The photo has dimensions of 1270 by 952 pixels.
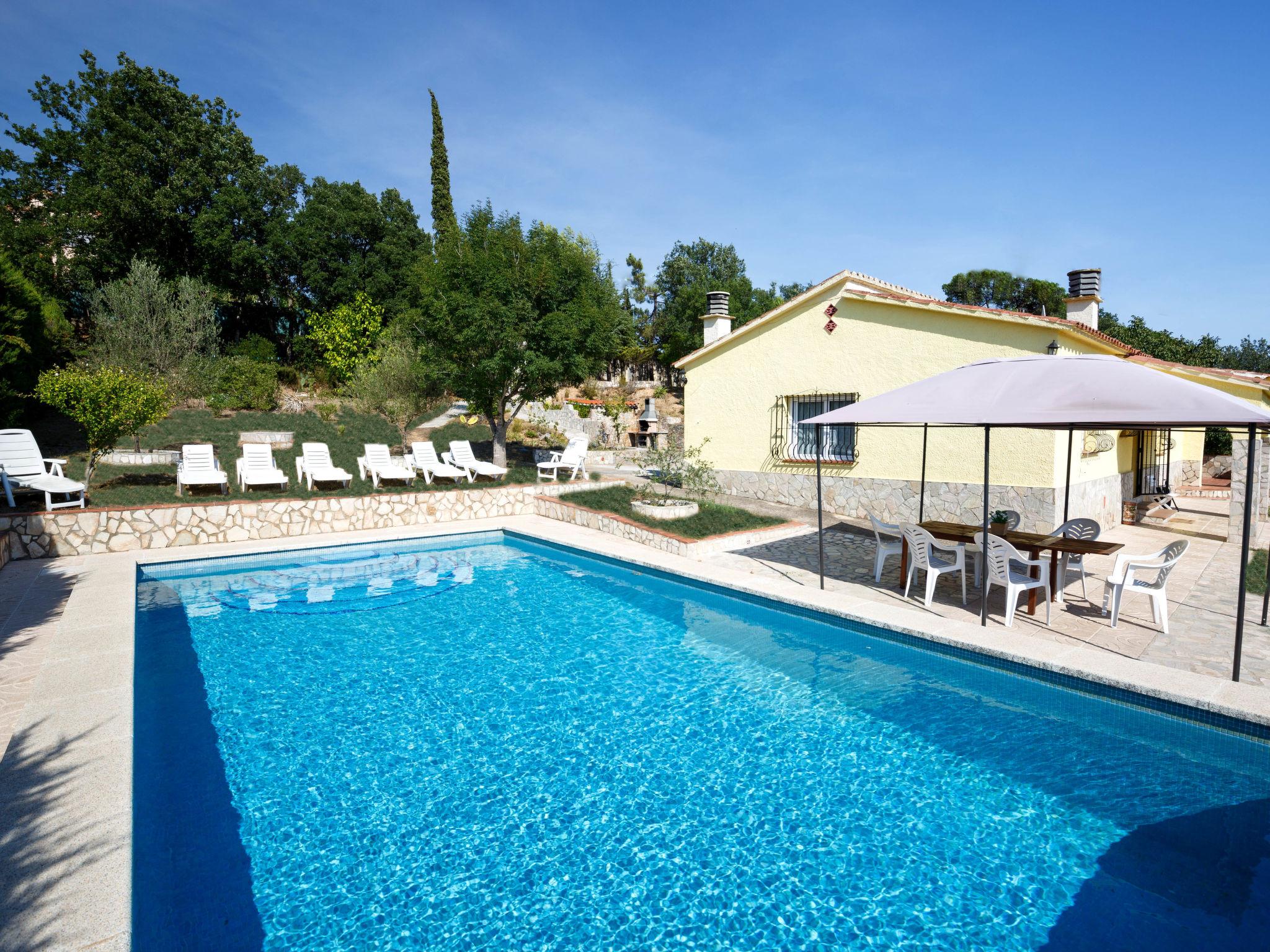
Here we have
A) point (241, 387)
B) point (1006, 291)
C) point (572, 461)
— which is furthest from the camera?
point (1006, 291)

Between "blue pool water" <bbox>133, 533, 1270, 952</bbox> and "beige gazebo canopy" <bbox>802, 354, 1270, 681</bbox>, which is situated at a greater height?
"beige gazebo canopy" <bbox>802, 354, 1270, 681</bbox>

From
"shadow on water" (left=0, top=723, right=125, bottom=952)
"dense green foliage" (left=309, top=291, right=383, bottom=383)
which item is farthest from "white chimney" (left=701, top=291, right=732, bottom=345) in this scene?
"dense green foliage" (left=309, top=291, right=383, bottom=383)

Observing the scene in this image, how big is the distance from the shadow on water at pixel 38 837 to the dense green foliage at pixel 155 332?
1907cm

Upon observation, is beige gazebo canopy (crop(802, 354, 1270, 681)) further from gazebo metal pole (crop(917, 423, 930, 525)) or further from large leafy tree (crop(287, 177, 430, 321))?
large leafy tree (crop(287, 177, 430, 321))

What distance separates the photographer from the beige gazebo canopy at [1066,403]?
17.2ft

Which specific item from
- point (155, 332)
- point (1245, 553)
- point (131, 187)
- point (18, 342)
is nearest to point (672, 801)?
point (1245, 553)

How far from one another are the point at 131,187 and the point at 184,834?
33.4 meters

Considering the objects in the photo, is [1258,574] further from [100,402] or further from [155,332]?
[155,332]

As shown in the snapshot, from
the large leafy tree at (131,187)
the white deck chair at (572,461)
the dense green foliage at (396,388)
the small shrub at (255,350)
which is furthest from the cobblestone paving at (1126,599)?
the large leafy tree at (131,187)

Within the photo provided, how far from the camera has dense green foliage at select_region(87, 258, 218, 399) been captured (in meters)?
20.5

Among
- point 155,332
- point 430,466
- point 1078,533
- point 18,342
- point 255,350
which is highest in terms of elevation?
point 255,350

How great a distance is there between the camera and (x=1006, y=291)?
5550 centimetres

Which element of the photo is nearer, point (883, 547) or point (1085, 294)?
point (883, 547)

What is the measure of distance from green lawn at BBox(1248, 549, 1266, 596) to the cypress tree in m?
36.5
